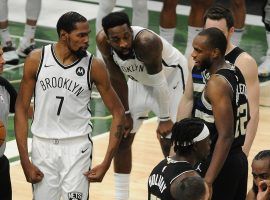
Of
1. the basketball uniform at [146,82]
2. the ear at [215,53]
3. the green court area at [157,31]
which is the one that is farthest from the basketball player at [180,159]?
the green court area at [157,31]

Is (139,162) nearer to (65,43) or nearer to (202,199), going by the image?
(65,43)

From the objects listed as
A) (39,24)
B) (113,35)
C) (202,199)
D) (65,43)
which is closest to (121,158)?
(113,35)

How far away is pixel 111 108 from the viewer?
6.91 m

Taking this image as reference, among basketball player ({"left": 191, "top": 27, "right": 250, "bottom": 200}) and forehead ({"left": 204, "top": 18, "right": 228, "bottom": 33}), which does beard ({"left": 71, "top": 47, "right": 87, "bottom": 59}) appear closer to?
basketball player ({"left": 191, "top": 27, "right": 250, "bottom": 200})

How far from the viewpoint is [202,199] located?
5137mm

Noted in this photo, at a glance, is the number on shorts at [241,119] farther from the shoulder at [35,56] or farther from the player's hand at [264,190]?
the shoulder at [35,56]

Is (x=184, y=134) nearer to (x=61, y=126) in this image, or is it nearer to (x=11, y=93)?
(x=61, y=126)

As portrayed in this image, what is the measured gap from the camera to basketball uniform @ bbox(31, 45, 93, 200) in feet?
22.4

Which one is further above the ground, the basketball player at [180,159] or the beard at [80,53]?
the beard at [80,53]

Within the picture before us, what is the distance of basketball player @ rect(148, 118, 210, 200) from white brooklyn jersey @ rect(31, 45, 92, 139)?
44.2 inches

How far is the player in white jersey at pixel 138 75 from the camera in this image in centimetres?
761

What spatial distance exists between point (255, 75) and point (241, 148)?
661mm

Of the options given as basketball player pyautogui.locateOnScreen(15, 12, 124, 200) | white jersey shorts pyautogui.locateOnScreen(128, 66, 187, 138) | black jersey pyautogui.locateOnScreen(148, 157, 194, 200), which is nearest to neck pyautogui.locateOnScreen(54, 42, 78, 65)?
basketball player pyautogui.locateOnScreen(15, 12, 124, 200)

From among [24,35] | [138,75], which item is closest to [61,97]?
[138,75]
